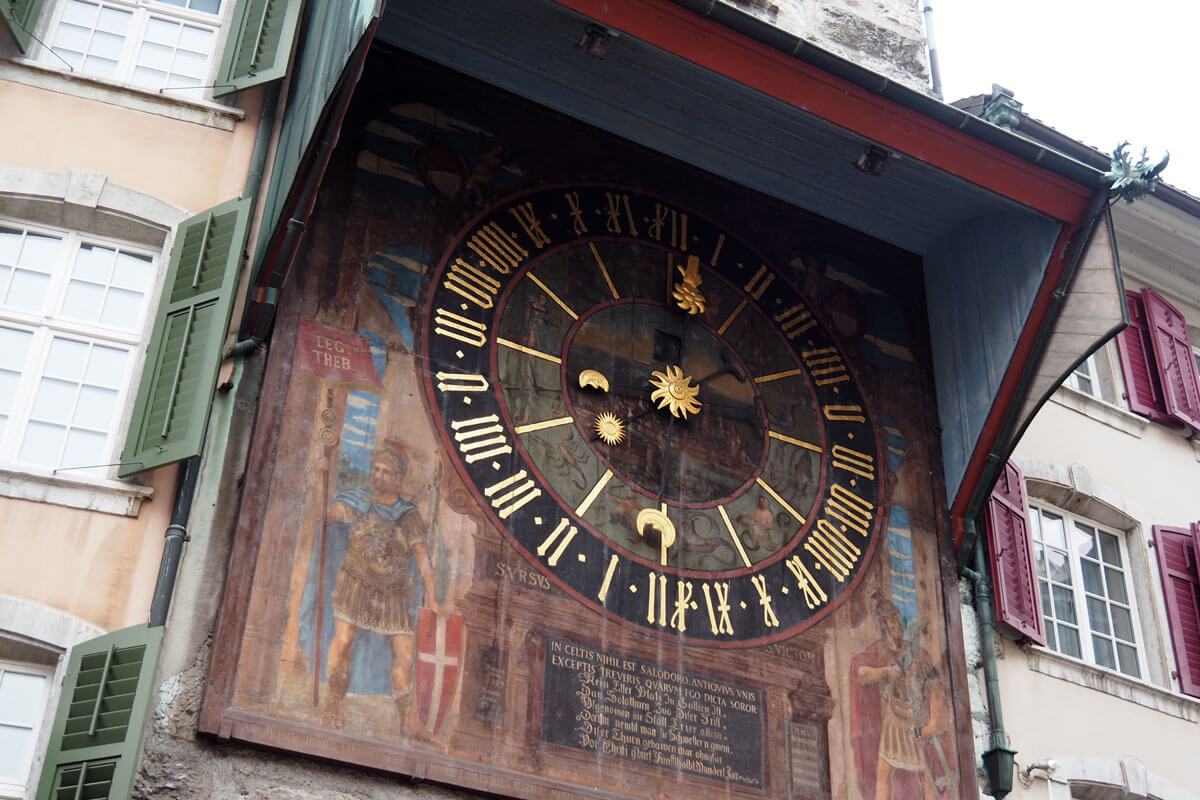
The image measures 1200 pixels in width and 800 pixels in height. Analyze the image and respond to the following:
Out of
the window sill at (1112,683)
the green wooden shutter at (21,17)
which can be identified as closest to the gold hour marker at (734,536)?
the window sill at (1112,683)

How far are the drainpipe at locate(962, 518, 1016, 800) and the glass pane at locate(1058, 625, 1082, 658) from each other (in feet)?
2.38

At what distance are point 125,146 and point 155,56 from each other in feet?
2.56

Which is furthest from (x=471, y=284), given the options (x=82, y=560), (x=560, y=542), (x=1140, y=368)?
(x=1140, y=368)

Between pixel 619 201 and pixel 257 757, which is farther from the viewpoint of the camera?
pixel 619 201

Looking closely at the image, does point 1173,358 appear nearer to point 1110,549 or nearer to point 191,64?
point 1110,549

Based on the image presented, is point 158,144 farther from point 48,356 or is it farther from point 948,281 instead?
point 948,281

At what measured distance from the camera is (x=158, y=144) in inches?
337

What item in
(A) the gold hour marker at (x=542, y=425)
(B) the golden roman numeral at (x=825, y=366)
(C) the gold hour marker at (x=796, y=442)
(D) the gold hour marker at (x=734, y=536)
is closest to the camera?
(A) the gold hour marker at (x=542, y=425)

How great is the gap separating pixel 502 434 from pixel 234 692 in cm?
213

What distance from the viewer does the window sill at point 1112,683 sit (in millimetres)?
9836

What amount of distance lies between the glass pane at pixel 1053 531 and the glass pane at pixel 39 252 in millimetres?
6326

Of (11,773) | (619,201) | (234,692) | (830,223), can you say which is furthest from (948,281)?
(11,773)

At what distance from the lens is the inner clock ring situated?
9102 mm

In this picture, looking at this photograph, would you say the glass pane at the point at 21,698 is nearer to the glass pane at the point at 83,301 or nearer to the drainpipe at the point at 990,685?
the glass pane at the point at 83,301
